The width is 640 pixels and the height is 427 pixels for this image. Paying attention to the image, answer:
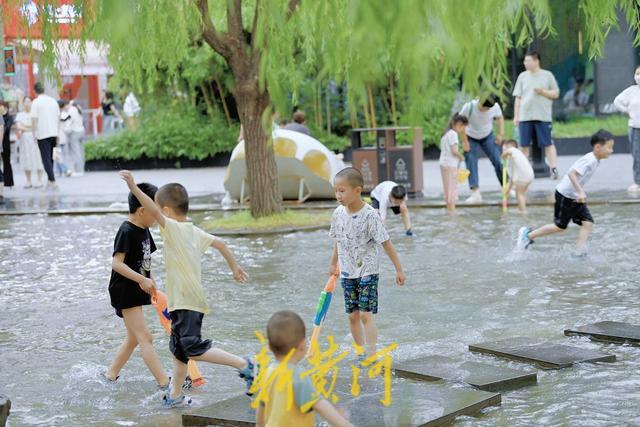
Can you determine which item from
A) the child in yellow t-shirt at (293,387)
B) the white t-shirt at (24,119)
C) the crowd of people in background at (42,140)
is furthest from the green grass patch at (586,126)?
the child in yellow t-shirt at (293,387)

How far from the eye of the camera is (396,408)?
20.4 ft

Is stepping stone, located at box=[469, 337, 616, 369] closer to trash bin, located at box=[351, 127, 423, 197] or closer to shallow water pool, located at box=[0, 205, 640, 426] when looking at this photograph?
shallow water pool, located at box=[0, 205, 640, 426]

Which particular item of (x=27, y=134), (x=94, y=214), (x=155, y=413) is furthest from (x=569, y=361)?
(x=27, y=134)

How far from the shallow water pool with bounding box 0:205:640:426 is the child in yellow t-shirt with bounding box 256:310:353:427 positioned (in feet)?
5.50

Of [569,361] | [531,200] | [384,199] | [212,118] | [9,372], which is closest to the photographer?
[569,361]

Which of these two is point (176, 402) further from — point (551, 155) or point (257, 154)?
point (551, 155)

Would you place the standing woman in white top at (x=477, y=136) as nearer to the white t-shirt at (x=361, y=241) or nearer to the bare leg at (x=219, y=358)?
the white t-shirt at (x=361, y=241)

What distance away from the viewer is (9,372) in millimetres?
7762

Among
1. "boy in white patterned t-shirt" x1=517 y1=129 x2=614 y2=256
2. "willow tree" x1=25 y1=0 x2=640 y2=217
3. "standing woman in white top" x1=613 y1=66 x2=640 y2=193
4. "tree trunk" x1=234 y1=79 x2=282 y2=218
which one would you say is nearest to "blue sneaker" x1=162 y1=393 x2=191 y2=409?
"willow tree" x1=25 y1=0 x2=640 y2=217

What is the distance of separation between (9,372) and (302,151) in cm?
1102

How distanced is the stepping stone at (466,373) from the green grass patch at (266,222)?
26.9 feet

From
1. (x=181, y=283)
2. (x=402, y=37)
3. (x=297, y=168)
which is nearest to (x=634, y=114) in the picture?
(x=297, y=168)

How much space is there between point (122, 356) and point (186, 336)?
92 cm

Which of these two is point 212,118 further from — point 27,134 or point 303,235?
point 303,235
